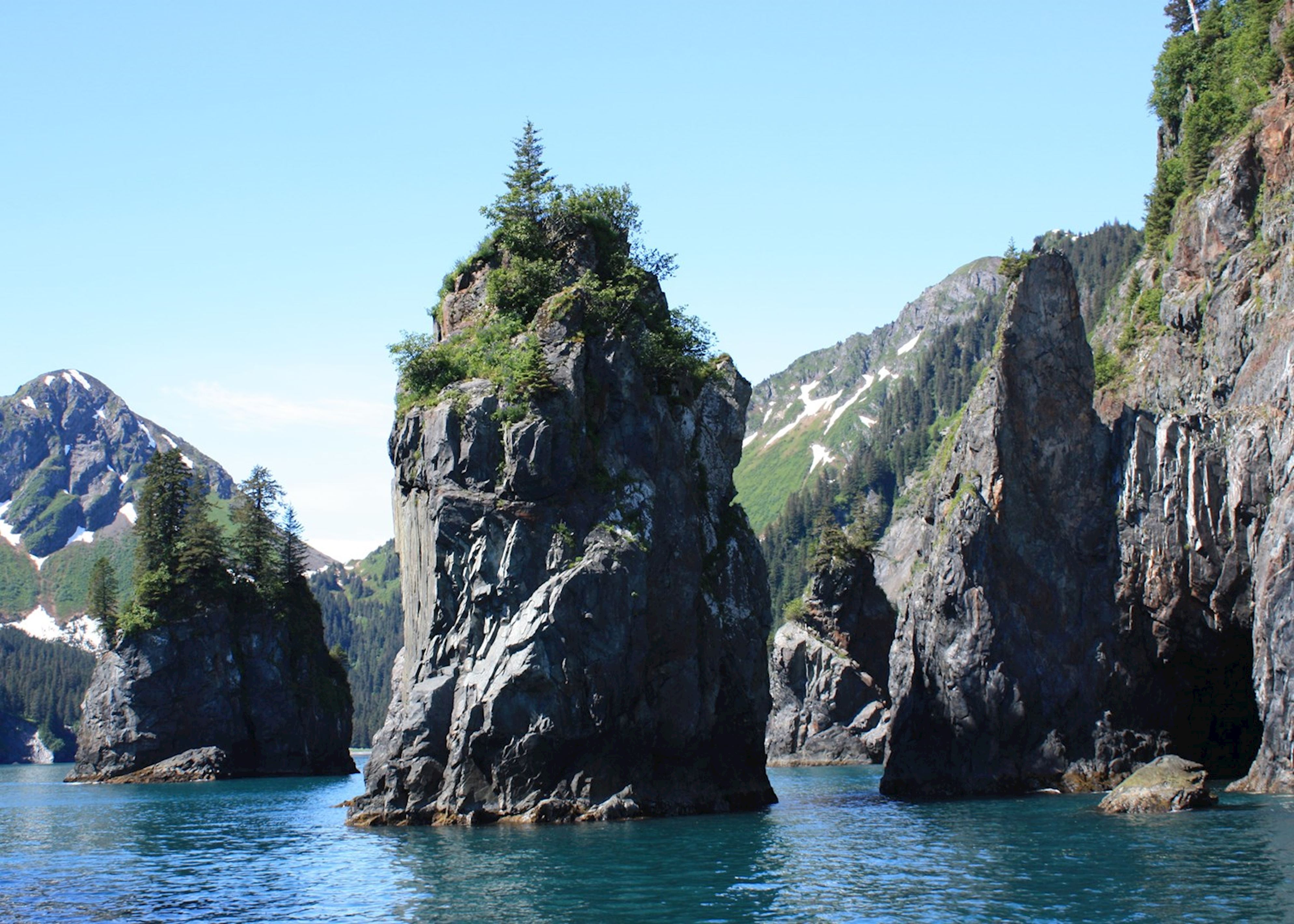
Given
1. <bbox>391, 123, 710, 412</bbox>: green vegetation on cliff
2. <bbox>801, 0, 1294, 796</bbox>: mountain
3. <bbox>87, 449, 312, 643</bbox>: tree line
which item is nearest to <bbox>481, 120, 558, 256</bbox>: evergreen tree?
<bbox>391, 123, 710, 412</bbox>: green vegetation on cliff

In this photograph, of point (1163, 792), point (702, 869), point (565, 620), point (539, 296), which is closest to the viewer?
point (702, 869)

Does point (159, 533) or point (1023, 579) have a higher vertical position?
point (159, 533)

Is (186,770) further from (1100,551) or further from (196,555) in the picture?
(1100,551)

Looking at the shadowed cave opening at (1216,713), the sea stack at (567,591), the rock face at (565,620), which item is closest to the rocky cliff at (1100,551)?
the shadowed cave opening at (1216,713)

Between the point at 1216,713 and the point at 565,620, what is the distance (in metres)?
39.4

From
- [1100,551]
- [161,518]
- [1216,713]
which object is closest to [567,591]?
[1100,551]

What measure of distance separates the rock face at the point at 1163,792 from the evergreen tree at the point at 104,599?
9449 cm

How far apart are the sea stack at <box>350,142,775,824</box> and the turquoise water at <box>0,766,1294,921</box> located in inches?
125

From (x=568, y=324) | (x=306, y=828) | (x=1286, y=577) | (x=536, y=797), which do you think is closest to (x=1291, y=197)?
(x=1286, y=577)

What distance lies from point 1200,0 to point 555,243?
74.1 metres

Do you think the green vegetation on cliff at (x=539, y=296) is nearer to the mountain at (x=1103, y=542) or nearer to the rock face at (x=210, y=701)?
the mountain at (x=1103, y=542)

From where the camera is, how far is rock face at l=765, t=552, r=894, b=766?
11406 cm

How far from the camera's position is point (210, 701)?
348 ft

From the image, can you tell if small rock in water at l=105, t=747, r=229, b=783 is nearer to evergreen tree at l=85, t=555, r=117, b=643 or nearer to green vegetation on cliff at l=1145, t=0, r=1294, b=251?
evergreen tree at l=85, t=555, r=117, b=643
